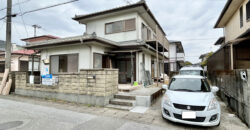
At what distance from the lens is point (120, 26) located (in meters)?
9.88

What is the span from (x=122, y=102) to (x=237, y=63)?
6.82 meters

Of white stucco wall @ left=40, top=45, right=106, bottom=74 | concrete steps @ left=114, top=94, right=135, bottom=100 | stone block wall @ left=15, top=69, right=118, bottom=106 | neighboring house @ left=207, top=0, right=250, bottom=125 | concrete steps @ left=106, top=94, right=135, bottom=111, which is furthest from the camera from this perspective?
white stucco wall @ left=40, top=45, right=106, bottom=74

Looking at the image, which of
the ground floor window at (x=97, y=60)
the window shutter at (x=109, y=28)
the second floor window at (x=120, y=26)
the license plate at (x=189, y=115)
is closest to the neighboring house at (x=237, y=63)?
the license plate at (x=189, y=115)

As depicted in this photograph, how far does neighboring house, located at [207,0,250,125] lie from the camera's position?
3.53 metres

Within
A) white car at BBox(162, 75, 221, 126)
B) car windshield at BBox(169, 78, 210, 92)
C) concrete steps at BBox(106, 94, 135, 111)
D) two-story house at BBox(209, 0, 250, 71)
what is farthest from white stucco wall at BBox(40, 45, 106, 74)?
two-story house at BBox(209, 0, 250, 71)

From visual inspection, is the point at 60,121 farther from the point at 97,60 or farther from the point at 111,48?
the point at 111,48

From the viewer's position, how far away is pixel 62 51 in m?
8.77

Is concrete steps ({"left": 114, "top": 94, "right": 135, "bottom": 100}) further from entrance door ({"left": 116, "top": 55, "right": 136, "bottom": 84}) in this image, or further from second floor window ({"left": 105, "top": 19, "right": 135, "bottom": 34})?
second floor window ({"left": 105, "top": 19, "right": 135, "bottom": 34})

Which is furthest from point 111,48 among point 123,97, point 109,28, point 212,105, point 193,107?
point 212,105

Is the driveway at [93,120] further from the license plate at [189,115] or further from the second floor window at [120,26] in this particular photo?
the second floor window at [120,26]

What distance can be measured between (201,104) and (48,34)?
24.9 m

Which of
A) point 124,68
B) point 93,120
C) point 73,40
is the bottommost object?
point 93,120

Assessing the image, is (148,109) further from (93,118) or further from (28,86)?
(28,86)

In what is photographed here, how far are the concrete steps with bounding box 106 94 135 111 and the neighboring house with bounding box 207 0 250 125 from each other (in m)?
3.60
